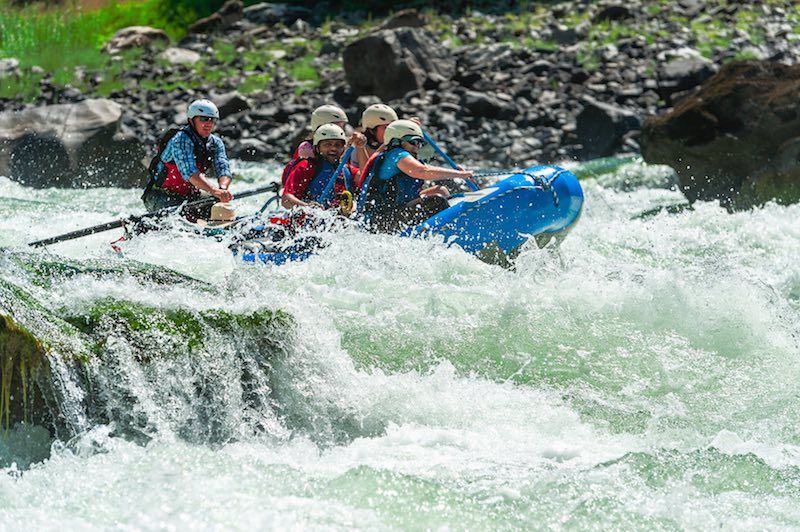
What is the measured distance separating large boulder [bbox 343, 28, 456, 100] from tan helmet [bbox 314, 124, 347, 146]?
29.6 ft

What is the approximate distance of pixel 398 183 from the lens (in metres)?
9.03

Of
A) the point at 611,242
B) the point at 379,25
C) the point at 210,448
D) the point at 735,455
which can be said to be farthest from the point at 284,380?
the point at 379,25

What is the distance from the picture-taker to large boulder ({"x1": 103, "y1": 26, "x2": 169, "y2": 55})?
22766mm

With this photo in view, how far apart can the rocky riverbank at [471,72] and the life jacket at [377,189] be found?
6111 millimetres

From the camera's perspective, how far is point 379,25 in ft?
77.5

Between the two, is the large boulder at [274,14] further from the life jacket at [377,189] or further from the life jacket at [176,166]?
the life jacket at [377,189]

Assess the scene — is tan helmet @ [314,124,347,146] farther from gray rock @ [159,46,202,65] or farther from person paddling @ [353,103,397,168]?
gray rock @ [159,46,202,65]

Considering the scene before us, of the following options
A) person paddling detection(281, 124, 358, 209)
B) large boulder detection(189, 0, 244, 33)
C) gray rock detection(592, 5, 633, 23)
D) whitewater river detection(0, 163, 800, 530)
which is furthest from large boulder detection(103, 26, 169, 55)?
whitewater river detection(0, 163, 800, 530)

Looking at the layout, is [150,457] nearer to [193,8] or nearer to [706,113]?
[706,113]

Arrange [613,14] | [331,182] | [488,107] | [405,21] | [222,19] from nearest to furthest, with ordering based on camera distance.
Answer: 1. [331,182]
2. [488,107]
3. [613,14]
4. [405,21]
5. [222,19]

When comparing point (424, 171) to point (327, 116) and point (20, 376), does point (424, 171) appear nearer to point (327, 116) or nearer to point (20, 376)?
point (327, 116)

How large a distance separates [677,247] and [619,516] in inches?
251

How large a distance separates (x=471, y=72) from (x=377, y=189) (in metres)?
10.1

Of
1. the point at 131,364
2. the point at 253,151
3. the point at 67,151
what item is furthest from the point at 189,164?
the point at 253,151
